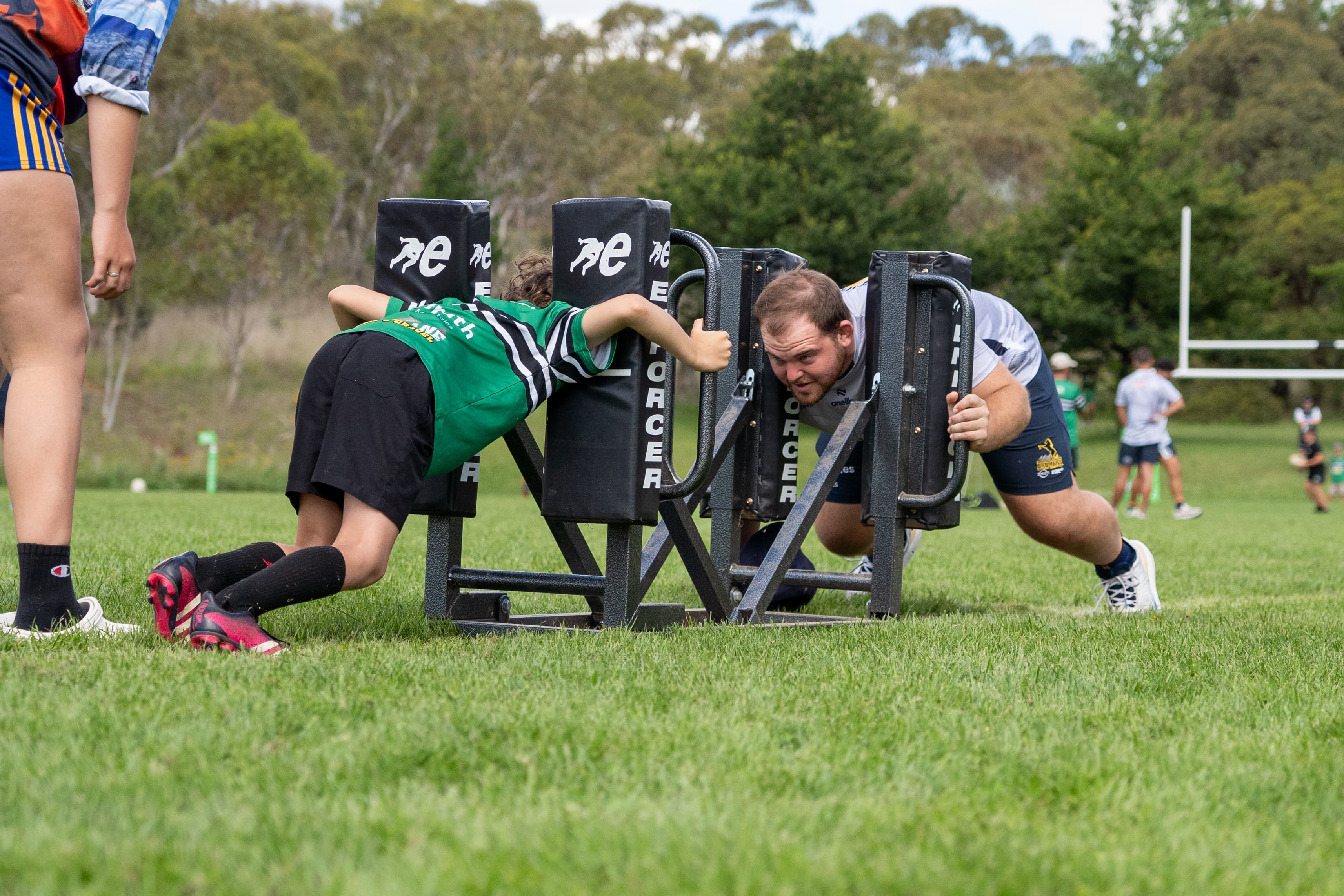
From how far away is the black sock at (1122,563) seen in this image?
5.14 m

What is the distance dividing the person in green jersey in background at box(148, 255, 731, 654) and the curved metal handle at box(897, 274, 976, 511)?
35.7 inches

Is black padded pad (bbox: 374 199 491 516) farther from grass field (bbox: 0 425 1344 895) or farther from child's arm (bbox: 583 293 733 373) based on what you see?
child's arm (bbox: 583 293 733 373)

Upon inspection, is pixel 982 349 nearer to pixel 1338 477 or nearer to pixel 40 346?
pixel 40 346

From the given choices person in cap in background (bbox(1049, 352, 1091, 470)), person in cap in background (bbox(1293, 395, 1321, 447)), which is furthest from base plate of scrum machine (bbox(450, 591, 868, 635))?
person in cap in background (bbox(1293, 395, 1321, 447))

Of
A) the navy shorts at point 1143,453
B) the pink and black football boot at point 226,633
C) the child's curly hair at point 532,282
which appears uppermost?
the child's curly hair at point 532,282

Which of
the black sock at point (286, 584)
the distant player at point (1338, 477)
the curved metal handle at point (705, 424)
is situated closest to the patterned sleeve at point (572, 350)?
the curved metal handle at point (705, 424)

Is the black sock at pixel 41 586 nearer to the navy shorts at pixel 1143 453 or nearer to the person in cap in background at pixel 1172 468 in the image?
the navy shorts at pixel 1143 453

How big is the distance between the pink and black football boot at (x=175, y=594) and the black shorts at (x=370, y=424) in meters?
0.33

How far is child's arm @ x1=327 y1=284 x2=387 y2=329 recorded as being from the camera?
13.2 feet

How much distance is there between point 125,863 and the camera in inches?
66.0

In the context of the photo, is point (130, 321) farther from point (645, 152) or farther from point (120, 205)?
point (120, 205)

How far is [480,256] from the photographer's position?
13.9ft

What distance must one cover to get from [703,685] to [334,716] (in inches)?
32.1

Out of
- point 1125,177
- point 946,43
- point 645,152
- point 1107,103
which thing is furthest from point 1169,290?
point 946,43
